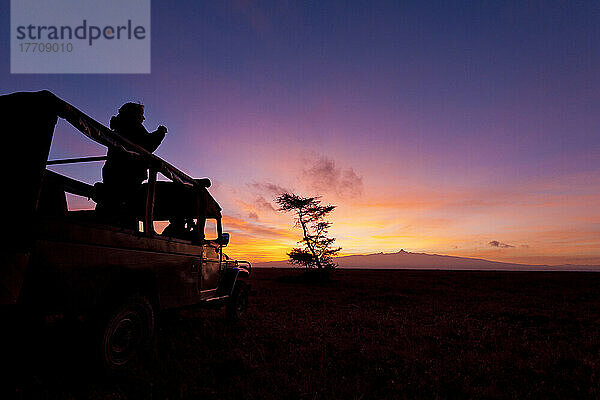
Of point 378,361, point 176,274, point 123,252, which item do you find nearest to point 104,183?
Result: point 123,252

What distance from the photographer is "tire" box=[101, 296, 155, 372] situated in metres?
3.74

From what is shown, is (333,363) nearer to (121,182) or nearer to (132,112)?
(121,182)

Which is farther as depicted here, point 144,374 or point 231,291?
point 231,291

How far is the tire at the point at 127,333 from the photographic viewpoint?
12.3 ft

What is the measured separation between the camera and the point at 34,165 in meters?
3.02

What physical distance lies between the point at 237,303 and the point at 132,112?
16.4ft

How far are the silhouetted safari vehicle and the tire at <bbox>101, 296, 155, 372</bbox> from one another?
1 centimetres

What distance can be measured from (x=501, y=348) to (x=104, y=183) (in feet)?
25.5

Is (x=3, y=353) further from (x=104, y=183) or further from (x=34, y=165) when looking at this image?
(x=104, y=183)

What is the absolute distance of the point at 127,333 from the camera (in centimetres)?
414

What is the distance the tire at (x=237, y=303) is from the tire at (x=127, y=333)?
360 centimetres

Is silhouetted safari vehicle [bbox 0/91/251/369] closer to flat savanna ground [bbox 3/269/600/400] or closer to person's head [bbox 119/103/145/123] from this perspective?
flat savanna ground [bbox 3/269/600/400]

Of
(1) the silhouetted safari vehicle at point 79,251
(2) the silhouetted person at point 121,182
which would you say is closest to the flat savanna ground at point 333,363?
(1) the silhouetted safari vehicle at point 79,251

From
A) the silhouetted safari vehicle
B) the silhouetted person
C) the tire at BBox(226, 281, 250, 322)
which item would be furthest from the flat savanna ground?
the silhouetted person
